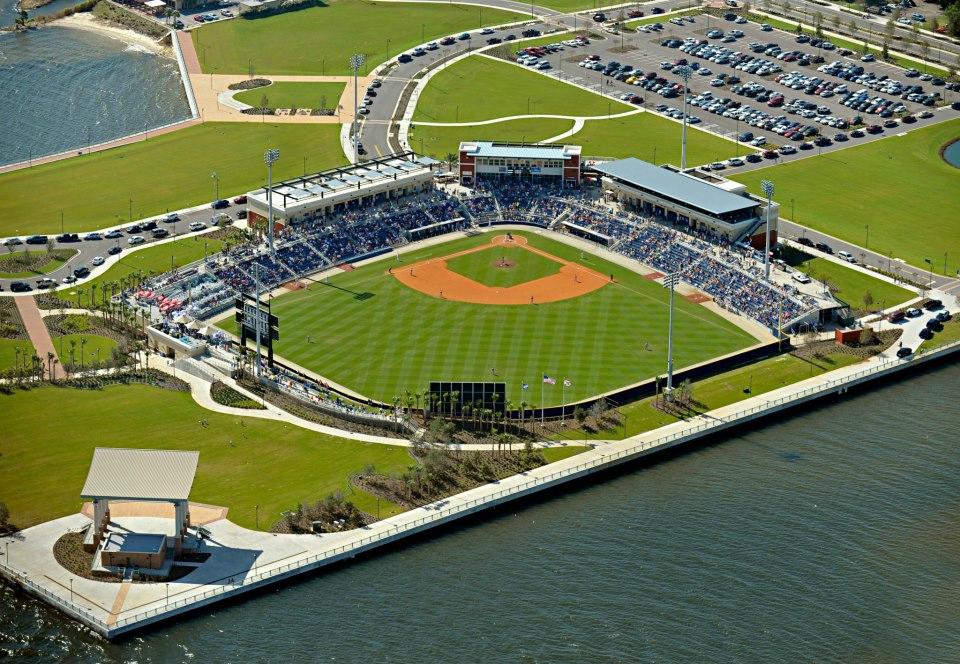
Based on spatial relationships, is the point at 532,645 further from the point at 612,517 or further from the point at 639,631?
the point at 612,517

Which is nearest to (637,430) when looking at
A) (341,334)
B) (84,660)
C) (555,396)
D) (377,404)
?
(555,396)

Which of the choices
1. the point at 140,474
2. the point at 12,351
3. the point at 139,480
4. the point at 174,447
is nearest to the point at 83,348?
the point at 12,351

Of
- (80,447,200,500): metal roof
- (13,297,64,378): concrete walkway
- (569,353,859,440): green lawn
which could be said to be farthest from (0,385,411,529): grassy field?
(569,353,859,440): green lawn

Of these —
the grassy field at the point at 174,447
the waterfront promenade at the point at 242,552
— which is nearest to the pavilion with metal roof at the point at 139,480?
the waterfront promenade at the point at 242,552

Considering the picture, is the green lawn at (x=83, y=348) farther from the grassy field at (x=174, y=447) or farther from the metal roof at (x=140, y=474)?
the metal roof at (x=140, y=474)

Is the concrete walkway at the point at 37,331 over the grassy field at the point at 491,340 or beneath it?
over

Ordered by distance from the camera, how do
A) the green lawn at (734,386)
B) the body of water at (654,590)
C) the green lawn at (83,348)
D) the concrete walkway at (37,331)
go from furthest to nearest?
the green lawn at (83,348)
the concrete walkway at (37,331)
the green lawn at (734,386)
the body of water at (654,590)
